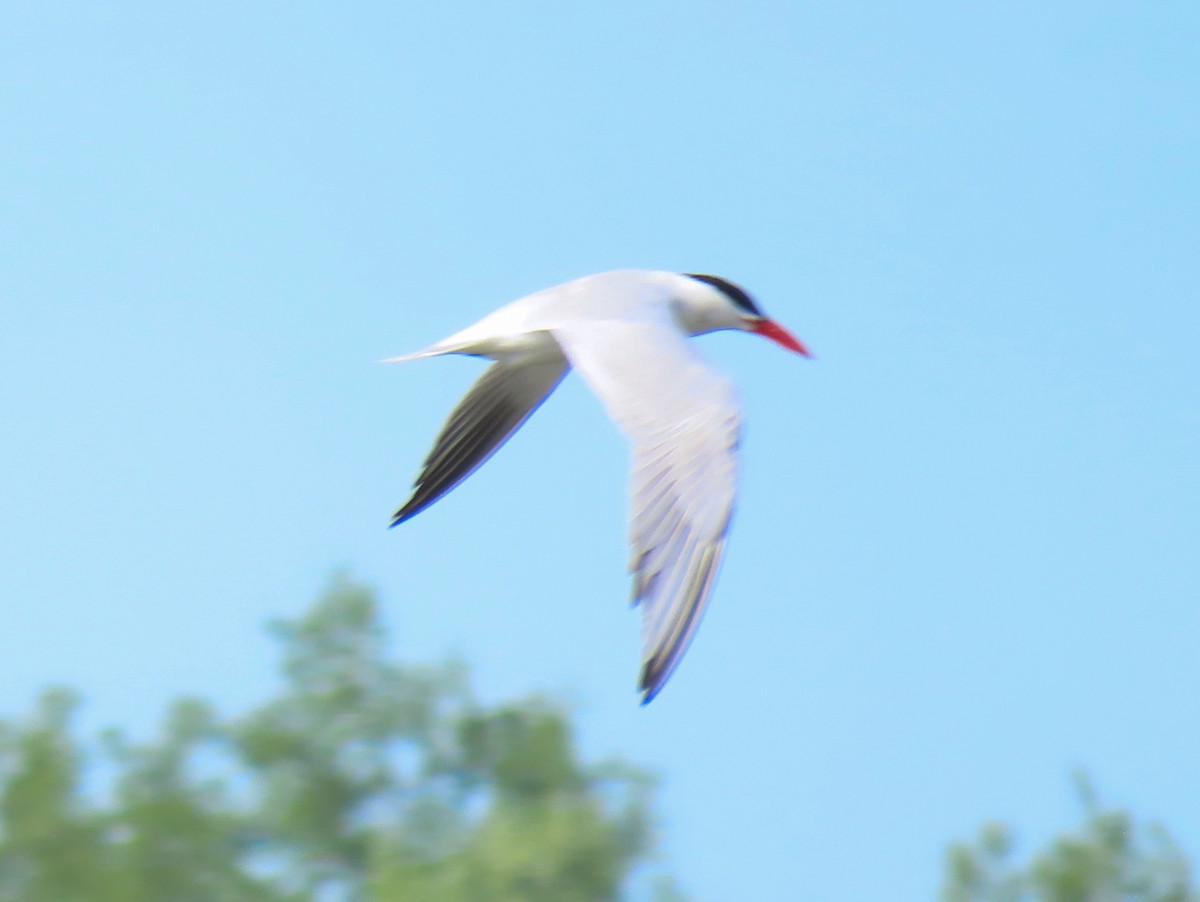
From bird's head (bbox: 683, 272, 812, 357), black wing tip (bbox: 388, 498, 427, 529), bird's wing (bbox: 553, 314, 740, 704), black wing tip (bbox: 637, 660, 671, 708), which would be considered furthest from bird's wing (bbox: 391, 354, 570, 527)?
black wing tip (bbox: 637, 660, 671, 708)

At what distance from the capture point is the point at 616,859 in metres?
12.1

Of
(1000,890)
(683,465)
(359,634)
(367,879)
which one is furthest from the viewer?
(359,634)

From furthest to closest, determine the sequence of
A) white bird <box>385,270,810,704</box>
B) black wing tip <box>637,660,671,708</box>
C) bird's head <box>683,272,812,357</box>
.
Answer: bird's head <box>683,272,812,357</box> → white bird <box>385,270,810,704</box> → black wing tip <box>637,660,671,708</box>

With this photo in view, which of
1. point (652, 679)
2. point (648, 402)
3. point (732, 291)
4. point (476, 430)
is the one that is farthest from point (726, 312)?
point (652, 679)

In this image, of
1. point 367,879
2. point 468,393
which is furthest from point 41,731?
point 468,393

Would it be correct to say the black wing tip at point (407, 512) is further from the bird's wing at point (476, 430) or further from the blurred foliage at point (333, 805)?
the blurred foliage at point (333, 805)

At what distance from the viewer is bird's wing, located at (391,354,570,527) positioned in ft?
17.1

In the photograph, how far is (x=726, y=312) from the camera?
17.2 feet

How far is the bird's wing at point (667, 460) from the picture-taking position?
10.7 feet

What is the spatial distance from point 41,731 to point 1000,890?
7.01m

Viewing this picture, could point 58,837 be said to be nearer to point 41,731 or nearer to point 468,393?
point 41,731

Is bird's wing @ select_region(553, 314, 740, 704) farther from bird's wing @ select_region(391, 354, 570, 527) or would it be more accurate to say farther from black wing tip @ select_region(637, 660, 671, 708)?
bird's wing @ select_region(391, 354, 570, 527)

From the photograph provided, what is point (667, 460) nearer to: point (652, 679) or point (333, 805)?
point (652, 679)

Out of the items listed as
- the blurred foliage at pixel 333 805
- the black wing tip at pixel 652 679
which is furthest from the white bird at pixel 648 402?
the blurred foliage at pixel 333 805
